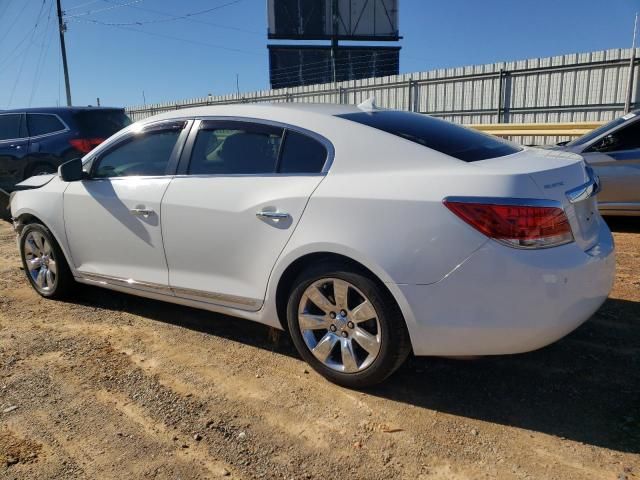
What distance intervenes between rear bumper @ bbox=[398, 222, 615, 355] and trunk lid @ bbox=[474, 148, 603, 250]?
5.8 inches

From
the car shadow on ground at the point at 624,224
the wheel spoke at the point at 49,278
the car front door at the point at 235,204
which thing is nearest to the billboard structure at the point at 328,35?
the car shadow on ground at the point at 624,224

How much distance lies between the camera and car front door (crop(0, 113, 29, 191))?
9.02 m

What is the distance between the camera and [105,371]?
138 inches

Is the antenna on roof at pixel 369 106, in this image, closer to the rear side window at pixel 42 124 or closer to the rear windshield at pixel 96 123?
the rear windshield at pixel 96 123

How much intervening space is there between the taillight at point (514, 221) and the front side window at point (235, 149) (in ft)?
4.15

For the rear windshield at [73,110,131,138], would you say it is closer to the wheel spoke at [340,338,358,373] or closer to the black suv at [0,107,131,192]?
the black suv at [0,107,131,192]

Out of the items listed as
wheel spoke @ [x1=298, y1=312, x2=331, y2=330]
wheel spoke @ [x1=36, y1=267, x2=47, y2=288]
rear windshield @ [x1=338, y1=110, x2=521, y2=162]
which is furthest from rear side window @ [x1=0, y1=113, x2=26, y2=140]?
wheel spoke @ [x1=298, y1=312, x2=331, y2=330]

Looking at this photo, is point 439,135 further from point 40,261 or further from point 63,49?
point 63,49

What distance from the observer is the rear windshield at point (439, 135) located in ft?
10.1

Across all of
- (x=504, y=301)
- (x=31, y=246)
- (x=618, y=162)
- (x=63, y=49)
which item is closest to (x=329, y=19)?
(x=63, y=49)

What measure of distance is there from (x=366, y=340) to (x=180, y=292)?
56.7 inches

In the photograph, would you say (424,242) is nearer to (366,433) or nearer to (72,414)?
(366,433)

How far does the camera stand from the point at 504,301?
260cm

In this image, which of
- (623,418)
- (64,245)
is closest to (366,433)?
(623,418)
